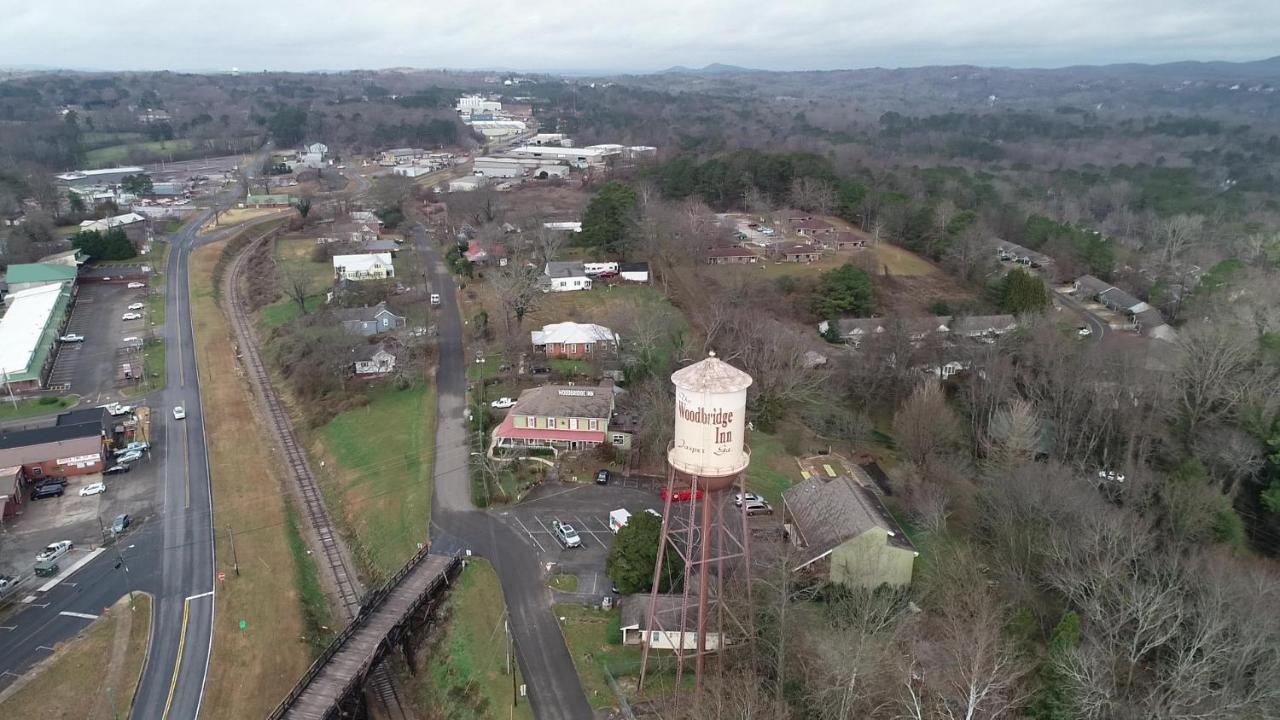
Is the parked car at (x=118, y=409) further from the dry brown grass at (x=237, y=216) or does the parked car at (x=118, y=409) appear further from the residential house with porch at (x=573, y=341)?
the dry brown grass at (x=237, y=216)

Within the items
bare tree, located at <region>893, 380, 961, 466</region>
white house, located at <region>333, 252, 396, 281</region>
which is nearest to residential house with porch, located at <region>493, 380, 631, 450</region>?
bare tree, located at <region>893, 380, 961, 466</region>

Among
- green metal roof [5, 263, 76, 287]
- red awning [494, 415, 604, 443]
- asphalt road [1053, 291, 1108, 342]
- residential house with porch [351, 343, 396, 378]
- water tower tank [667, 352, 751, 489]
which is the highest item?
water tower tank [667, 352, 751, 489]

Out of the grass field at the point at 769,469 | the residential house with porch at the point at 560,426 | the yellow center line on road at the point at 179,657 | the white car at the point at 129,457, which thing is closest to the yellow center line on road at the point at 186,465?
the white car at the point at 129,457

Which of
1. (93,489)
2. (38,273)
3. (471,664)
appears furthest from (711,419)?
(38,273)

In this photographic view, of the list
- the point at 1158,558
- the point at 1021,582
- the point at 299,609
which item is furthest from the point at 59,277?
the point at 1158,558

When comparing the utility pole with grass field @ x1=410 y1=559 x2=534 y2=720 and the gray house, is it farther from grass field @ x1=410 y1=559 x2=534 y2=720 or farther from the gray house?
the gray house

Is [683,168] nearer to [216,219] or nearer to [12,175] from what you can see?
[216,219]
